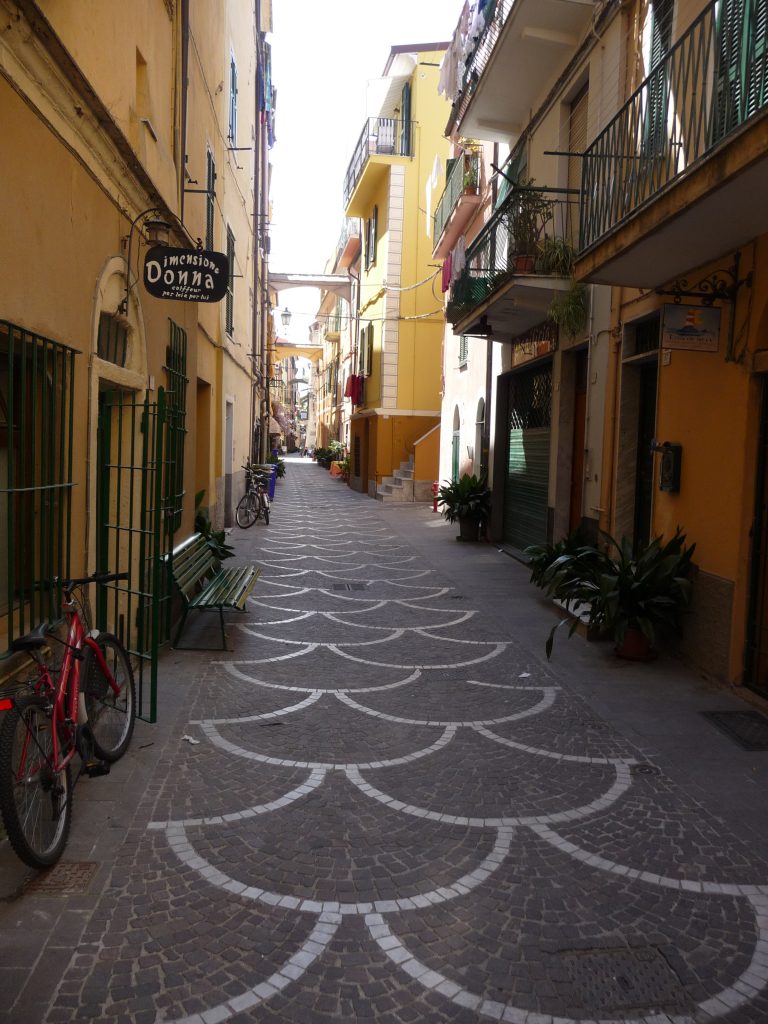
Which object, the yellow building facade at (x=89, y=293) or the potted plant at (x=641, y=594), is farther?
the potted plant at (x=641, y=594)

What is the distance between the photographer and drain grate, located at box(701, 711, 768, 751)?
4996 mm

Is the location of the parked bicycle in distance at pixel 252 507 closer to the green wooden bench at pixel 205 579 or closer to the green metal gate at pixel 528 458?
the green metal gate at pixel 528 458

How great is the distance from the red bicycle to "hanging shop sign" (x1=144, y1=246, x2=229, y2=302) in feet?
9.50

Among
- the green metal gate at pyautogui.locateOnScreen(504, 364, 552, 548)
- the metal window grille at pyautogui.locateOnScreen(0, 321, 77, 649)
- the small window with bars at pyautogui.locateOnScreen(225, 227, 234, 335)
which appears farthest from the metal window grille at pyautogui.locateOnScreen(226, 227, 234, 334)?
the metal window grille at pyautogui.locateOnScreen(0, 321, 77, 649)

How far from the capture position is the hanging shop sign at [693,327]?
6.12 meters

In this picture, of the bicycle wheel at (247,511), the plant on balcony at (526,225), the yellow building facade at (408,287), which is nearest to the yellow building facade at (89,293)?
the plant on balcony at (526,225)

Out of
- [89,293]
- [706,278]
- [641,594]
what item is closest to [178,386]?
[89,293]

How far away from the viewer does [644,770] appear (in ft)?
15.1

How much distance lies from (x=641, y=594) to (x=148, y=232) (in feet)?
16.7

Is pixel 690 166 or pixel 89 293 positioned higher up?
pixel 690 166

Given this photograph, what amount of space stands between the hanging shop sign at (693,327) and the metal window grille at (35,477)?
446 cm

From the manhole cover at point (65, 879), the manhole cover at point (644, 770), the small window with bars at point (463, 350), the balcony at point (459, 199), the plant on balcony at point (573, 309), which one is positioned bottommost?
the manhole cover at point (65, 879)

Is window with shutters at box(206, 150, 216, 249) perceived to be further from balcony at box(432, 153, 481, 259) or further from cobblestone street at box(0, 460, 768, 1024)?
cobblestone street at box(0, 460, 768, 1024)

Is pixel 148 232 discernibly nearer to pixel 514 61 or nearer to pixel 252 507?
pixel 514 61
